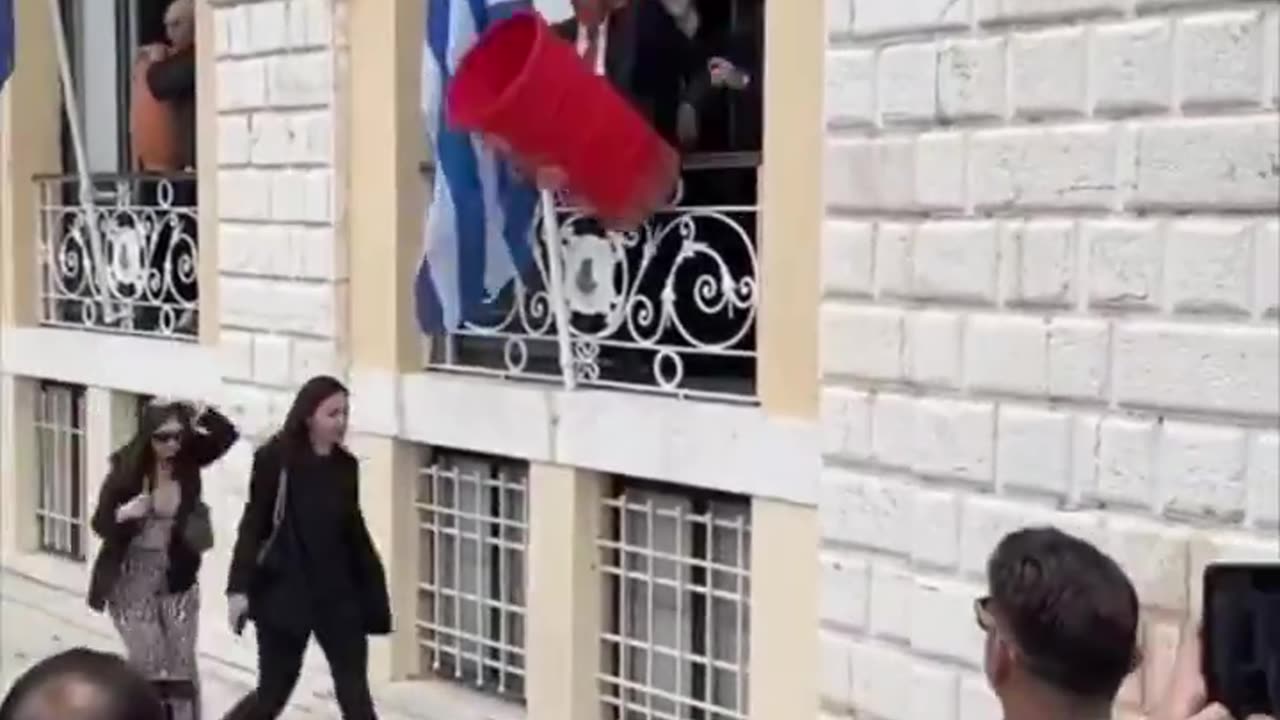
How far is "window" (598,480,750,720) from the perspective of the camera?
7828mm

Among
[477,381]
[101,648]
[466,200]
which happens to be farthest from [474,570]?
[101,648]

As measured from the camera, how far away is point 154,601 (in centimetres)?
880

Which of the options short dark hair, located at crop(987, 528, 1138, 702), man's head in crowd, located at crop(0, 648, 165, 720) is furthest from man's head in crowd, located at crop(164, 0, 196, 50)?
man's head in crowd, located at crop(0, 648, 165, 720)

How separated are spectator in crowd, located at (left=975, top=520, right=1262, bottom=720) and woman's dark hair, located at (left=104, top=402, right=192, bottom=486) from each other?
4.86 metres

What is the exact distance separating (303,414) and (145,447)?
99cm

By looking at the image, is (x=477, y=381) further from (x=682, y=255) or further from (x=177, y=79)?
(x=177, y=79)

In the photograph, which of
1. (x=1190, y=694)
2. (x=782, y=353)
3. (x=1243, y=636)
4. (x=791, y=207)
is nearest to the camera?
(x=1243, y=636)

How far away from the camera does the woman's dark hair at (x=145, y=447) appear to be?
866 centimetres

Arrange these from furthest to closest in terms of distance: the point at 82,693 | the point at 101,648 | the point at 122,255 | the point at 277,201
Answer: the point at 122,255 → the point at 101,648 → the point at 277,201 → the point at 82,693

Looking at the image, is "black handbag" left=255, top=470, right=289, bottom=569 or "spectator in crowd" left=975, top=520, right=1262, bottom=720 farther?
"black handbag" left=255, top=470, right=289, bottom=569

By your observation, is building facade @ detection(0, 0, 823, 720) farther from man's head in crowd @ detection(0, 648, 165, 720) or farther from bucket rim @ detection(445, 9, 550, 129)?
man's head in crowd @ detection(0, 648, 165, 720)

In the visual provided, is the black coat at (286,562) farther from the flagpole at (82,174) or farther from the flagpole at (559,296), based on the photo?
the flagpole at (82,174)

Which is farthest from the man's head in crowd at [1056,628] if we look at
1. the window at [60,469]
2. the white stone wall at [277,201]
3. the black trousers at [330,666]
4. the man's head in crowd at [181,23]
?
the window at [60,469]

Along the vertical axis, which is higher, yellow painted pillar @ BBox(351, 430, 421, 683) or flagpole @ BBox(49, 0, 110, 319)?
flagpole @ BBox(49, 0, 110, 319)
